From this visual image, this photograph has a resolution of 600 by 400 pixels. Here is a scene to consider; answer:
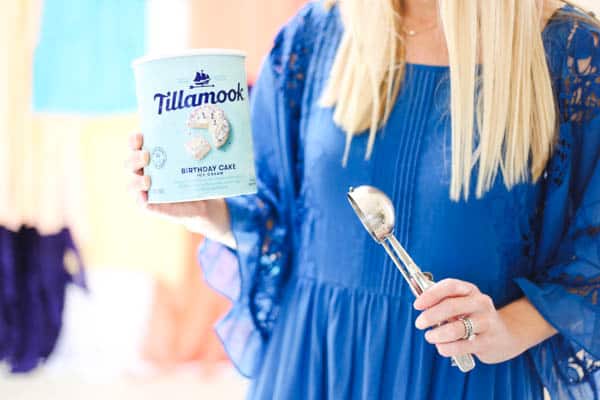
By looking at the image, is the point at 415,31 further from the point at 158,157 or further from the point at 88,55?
the point at 88,55

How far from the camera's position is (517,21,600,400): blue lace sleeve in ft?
2.00

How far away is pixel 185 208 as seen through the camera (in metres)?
0.66

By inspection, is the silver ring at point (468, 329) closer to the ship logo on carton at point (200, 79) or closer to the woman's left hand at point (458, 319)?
the woman's left hand at point (458, 319)

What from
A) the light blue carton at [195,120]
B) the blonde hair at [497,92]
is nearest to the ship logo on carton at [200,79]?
the light blue carton at [195,120]

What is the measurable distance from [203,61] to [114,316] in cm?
94

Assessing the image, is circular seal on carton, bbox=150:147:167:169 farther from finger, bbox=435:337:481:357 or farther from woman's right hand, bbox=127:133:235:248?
finger, bbox=435:337:481:357

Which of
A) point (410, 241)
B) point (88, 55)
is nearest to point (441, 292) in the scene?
point (410, 241)

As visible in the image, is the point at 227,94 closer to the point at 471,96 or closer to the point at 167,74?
the point at 167,74

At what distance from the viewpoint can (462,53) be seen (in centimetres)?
65

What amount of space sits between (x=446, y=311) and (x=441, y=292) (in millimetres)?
20

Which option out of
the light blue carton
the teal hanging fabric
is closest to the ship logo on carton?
the light blue carton

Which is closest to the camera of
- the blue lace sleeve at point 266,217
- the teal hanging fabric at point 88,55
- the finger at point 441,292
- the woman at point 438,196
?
the finger at point 441,292

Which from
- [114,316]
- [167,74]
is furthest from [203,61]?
[114,316]

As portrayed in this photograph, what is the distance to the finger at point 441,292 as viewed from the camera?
0.52 m
